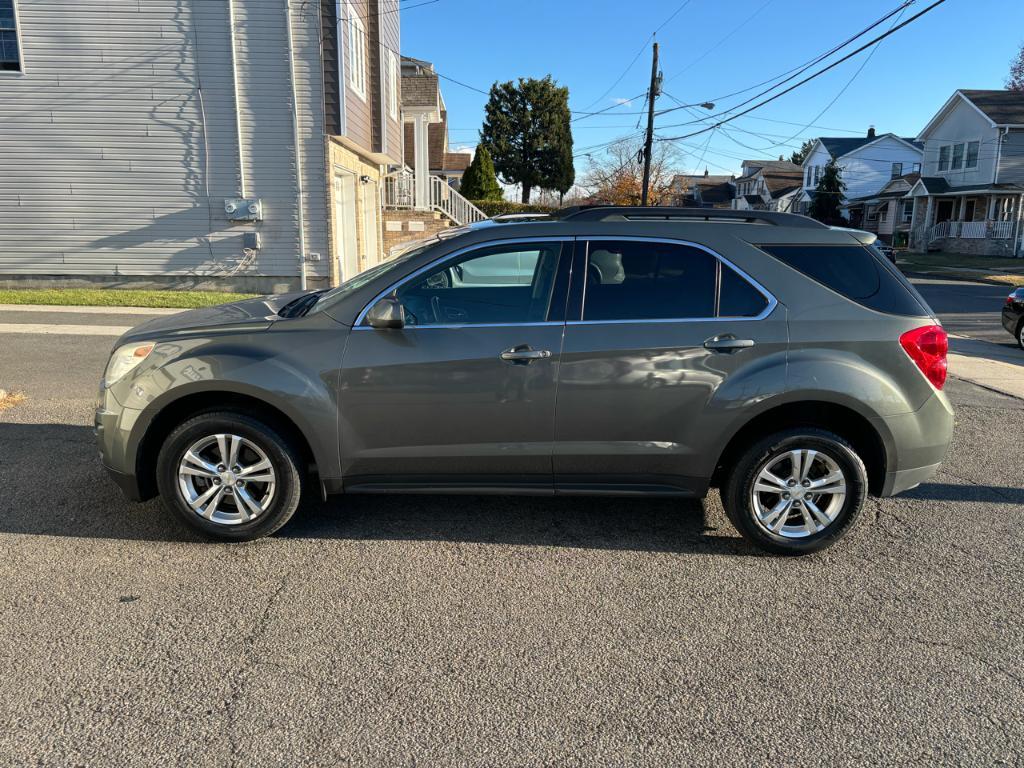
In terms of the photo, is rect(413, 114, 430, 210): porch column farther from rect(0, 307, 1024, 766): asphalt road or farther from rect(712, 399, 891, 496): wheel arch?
rect(712, 399, 891, 496): wheel arch

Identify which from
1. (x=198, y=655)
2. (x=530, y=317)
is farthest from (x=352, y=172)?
(x=198, y=655)

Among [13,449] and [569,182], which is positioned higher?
[569,182]

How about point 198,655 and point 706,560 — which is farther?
point 706,560

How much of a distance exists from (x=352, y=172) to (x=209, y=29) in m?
4.20

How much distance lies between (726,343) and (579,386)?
83cm

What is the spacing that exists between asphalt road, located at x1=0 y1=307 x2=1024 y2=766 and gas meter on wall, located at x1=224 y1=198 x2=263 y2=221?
11124mm

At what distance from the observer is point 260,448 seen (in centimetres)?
409

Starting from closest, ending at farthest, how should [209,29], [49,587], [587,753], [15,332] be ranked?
[587,753] < [49,587] < [15,332] < [209,29]

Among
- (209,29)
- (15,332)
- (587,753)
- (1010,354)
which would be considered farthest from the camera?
(209,29)

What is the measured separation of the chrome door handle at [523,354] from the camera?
3992mm

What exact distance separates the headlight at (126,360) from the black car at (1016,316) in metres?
13.1

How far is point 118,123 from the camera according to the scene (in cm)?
1488

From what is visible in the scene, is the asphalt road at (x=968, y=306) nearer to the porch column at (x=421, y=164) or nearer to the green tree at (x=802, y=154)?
the porch column at (x=421, y=164)

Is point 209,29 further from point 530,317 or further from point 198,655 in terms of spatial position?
point 198,655
